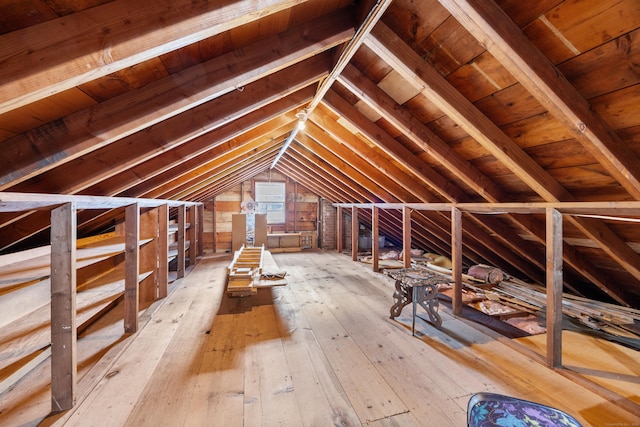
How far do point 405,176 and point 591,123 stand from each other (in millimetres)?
2125

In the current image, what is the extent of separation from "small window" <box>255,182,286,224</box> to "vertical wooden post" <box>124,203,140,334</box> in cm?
570

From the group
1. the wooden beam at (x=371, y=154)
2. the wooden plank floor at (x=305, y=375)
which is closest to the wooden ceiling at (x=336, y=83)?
the wooden beam at (x=371, y=154)

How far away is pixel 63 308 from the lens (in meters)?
1.63

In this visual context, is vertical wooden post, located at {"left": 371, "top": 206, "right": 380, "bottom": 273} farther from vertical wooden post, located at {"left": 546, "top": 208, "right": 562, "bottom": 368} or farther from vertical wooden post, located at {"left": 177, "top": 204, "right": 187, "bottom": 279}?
vertical wooden post, located at {"left": 177, "top": 204, "right": 187, "bottom": 279}

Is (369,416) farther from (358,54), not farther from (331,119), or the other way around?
(331,119)

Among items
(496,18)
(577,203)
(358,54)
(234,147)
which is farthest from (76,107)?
A: (577,203)

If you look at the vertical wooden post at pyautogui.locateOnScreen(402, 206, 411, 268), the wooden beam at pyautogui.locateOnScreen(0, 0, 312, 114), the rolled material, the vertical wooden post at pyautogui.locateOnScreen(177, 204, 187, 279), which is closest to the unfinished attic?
the wooden beam at pyautogui.locateOnScreen(0, 0, 312, 114)

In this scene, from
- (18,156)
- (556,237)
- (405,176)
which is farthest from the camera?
(405,176)

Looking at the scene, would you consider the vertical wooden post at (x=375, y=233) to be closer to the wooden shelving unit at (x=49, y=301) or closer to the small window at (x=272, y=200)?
the small window at (x=272, y=200)

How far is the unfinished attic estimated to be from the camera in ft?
3.58

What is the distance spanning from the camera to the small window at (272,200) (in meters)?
8.35

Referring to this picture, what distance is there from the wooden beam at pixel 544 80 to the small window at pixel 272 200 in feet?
24.5

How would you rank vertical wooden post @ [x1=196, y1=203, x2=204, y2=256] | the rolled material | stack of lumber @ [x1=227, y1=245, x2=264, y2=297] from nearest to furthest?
stack of lumber @ [x1=227, y1=245, x2=264, y2=297] → the rolled material → vertical wooden post @ [x1=196, y1=203, x2=204, y2=256]

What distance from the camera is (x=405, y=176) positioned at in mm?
3539
